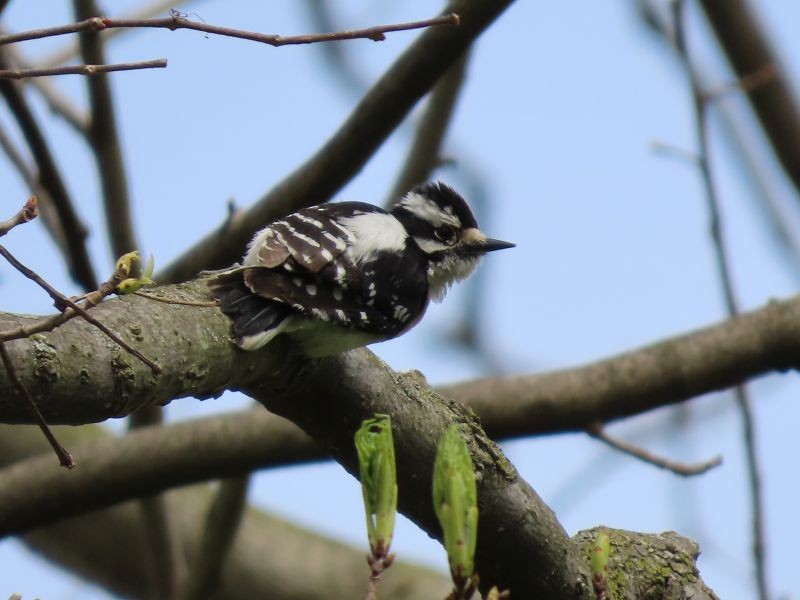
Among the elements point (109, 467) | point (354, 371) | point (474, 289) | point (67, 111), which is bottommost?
point (474, 289)

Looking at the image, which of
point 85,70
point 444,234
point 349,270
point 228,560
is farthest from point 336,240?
point 228,560

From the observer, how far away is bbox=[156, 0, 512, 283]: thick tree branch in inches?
171

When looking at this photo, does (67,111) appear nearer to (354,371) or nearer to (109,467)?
(109,467)

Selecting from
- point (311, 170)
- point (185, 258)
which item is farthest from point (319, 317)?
point (185, 258)

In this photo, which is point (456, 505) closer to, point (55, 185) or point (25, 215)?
point (25, 215)

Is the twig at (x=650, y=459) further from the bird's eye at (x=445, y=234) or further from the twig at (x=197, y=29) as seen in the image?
the twig at (x=197, y=29)

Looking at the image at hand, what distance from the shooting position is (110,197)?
525cm

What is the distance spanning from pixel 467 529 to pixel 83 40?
11.5 ft

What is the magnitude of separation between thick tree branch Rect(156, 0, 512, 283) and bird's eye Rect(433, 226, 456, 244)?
588 millimetres

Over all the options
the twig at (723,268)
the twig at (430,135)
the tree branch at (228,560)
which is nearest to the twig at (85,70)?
the twig at (723,268)

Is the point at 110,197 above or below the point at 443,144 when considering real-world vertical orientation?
above

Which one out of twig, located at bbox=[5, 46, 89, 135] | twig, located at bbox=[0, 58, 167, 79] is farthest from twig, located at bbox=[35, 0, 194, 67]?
twig, located at bbox=[0, 58, 167, 79]

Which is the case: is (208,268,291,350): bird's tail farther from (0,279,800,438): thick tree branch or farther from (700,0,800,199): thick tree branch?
(700,0,800,199): thick tree branch

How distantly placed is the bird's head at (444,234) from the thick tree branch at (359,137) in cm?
54
